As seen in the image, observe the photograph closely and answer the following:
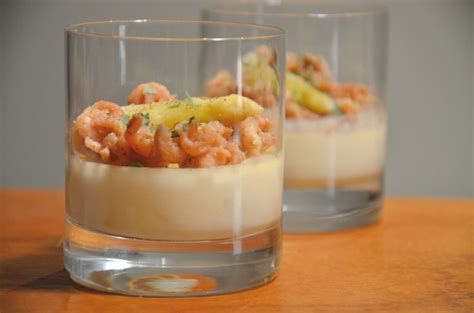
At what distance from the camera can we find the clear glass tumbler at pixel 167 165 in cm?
108

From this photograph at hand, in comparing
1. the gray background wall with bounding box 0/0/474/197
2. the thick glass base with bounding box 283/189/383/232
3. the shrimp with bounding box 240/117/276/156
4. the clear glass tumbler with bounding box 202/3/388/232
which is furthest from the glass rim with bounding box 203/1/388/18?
the gray background wall with bounding box 0/0/474/197

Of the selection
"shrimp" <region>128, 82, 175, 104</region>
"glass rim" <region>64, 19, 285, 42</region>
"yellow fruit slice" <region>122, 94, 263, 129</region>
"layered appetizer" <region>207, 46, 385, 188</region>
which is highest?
"glass rim" <region>64, 19, 285, 42</region>

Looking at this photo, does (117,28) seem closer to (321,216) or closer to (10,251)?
(10,251)

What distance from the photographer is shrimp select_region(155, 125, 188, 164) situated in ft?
3.47

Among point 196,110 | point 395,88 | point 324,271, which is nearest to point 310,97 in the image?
point 324,271

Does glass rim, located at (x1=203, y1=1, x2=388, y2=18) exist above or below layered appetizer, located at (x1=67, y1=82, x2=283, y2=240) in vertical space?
above

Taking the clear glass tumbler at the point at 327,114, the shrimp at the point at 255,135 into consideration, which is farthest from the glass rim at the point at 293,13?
the shrimp at the point at 255,135

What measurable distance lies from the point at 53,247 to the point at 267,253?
1.06 ft

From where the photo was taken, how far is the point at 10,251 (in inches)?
52.2

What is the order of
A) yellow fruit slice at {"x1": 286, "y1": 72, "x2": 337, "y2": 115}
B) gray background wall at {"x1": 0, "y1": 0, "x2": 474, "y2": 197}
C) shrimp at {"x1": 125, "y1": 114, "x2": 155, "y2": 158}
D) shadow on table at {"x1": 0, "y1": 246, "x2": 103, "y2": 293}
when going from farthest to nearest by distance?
gray background wall at {"x1": 0, "y1": 0, "x2": 474, "y2": 197} → yellow fruit slice at {"x1": 286, "y1": 72, "x2": 337, "y2": 115} → shadow on table at {"x1": 0, "y1": 246, "x2": 103, "y2": 293} → shrimp at {"x1": 125, "y1": 114, "x2": 155, "y2": 158}

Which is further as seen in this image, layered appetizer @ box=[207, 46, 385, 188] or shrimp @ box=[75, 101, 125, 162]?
layered appetizer @ box=[207, 46, 385, 188]

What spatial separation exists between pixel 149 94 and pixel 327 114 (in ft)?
1.44

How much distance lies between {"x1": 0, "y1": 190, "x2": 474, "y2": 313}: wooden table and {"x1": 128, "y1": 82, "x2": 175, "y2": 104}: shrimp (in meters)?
0.21

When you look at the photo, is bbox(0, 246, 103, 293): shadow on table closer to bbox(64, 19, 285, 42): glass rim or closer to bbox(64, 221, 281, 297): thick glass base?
bbox(64, 221, 281, 297): thick glass base
